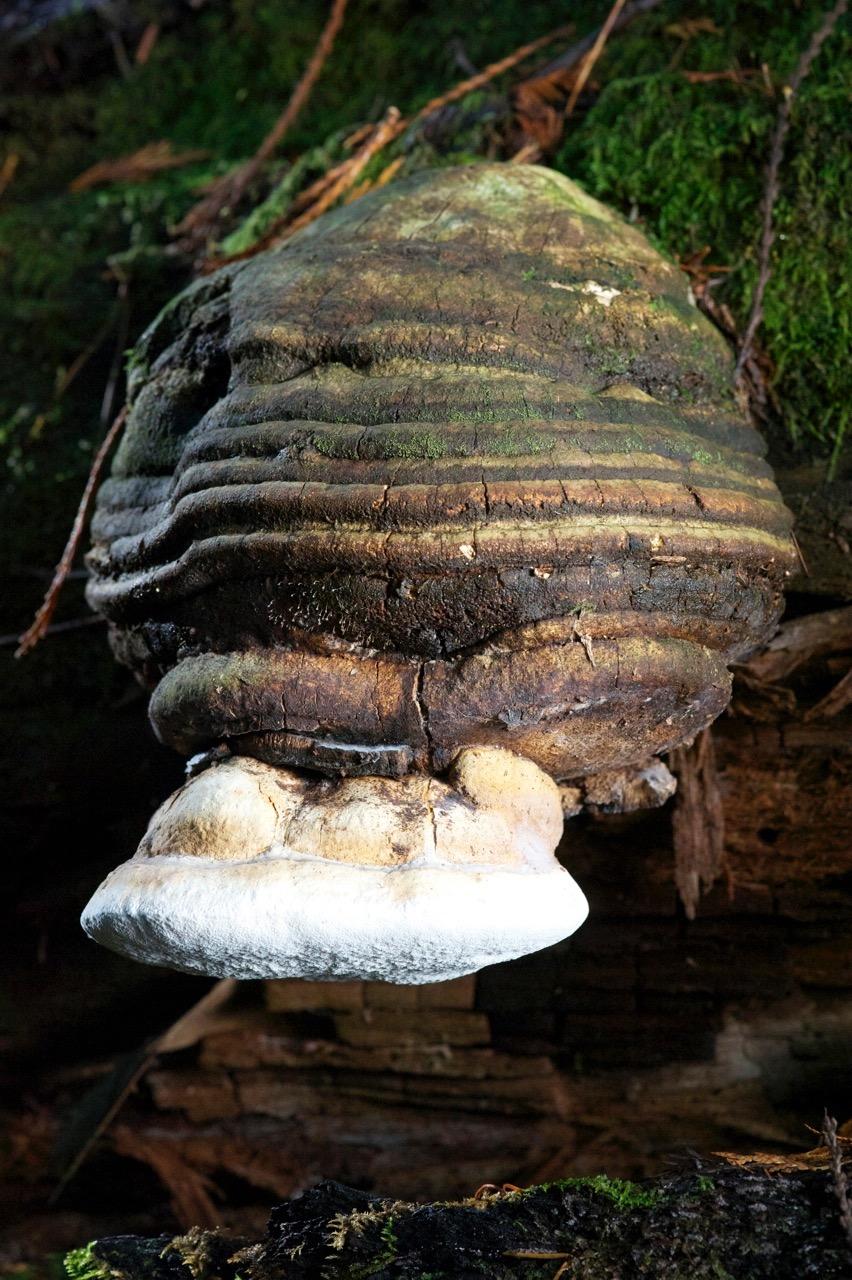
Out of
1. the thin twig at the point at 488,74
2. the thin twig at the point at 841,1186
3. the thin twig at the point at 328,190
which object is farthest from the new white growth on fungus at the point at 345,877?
the thin twig at the point at 488,74

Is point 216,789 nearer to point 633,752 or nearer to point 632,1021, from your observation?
point 633,752

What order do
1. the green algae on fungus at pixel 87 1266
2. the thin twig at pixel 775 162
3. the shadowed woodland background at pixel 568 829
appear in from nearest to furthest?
1. the green algae on fungus at pixel 87 1266
2. the thin twig at pixel 775 162
3. the shadowed woodland background at pixel 568 829

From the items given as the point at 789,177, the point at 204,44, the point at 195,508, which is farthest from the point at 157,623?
the point at 204,44

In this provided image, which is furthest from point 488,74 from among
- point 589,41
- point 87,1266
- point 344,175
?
point 87,1266

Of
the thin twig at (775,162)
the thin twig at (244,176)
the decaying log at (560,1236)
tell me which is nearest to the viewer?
the decaying log at (560,1236)

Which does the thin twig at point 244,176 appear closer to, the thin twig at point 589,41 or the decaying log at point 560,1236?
the thin twig at point 589,41

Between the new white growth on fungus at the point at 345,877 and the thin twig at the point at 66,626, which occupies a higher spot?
the new white growth on fungus at the point at 345,877
